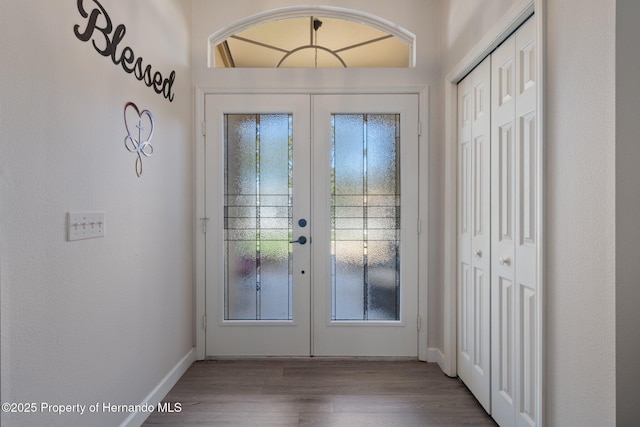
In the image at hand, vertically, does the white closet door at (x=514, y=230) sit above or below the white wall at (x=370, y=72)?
below

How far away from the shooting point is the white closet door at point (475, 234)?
204cm

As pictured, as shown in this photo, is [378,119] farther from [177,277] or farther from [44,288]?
[44,288]

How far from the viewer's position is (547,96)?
1426 mm

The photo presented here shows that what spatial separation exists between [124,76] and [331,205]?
163cm

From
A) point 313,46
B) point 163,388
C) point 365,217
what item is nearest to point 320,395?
point 163,388

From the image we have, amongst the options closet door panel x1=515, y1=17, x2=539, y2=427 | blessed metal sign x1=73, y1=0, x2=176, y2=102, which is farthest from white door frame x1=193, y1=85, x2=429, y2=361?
closet door panel x1=515, y1=17, x2=539, y2=427

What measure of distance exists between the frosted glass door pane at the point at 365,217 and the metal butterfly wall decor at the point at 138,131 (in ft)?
4.40

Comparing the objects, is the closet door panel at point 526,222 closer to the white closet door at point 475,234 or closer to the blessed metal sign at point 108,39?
the white closet door at point 475,234

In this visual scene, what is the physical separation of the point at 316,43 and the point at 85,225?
2.18 metres

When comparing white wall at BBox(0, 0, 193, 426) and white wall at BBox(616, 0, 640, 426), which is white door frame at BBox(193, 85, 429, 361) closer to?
white wall at BBox(0, 0, 193, 426)

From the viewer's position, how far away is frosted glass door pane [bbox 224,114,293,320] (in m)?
2.81

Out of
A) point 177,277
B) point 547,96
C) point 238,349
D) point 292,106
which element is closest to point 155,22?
point 292,106

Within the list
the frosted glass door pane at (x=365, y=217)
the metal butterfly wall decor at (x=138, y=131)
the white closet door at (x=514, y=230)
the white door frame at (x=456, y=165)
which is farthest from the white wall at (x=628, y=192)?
the metal butterfly wall decor at (x=138, y=131)

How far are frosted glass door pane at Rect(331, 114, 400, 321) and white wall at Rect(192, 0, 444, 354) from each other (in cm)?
27
